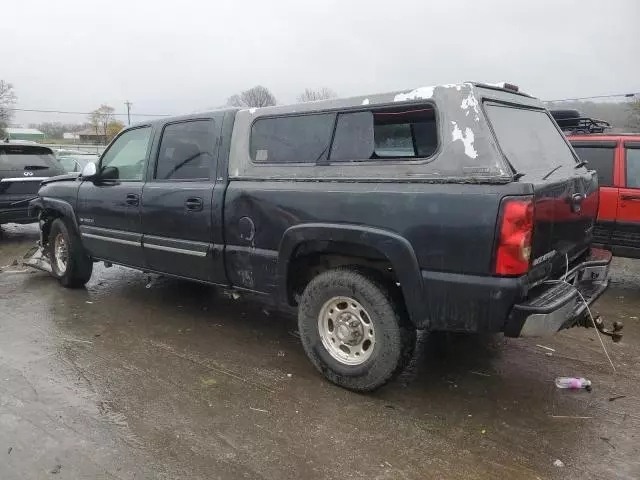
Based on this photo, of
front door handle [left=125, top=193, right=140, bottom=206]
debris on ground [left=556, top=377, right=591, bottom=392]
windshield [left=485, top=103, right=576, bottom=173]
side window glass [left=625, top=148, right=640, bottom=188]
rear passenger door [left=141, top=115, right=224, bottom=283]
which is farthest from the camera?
side window glass [left=625, top=148, right=640, bottom=188]

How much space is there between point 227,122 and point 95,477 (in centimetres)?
282

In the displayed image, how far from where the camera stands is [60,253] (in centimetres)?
639

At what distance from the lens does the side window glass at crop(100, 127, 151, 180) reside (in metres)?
5.15

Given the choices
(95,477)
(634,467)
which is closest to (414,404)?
(634,467)

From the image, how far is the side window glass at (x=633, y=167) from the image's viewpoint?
20.4ft

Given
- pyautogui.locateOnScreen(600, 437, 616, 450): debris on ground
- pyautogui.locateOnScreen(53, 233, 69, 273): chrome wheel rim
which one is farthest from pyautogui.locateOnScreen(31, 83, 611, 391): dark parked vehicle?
pyautogui.locateOnScreen(53, 233, 69, 273): chrome wheel rim

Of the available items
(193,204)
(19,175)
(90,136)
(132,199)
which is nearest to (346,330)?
(193,204)

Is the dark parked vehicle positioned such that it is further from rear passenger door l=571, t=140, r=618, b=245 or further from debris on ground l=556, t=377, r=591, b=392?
rear passenger door l=571, t=140, r=618, b=245

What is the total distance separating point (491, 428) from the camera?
316 cm

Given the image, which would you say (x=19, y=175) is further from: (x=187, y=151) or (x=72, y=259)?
(x=187, y=151)

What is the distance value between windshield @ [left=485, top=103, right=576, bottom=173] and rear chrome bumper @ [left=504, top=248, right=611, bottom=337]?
757mm

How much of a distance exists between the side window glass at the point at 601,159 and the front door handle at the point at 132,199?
16.9ft

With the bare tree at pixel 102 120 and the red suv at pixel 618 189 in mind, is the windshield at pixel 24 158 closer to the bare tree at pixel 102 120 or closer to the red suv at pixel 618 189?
the red suv at pixel 618 189

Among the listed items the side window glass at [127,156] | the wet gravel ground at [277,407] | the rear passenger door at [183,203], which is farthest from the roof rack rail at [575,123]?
the side window glass at [127,156]
